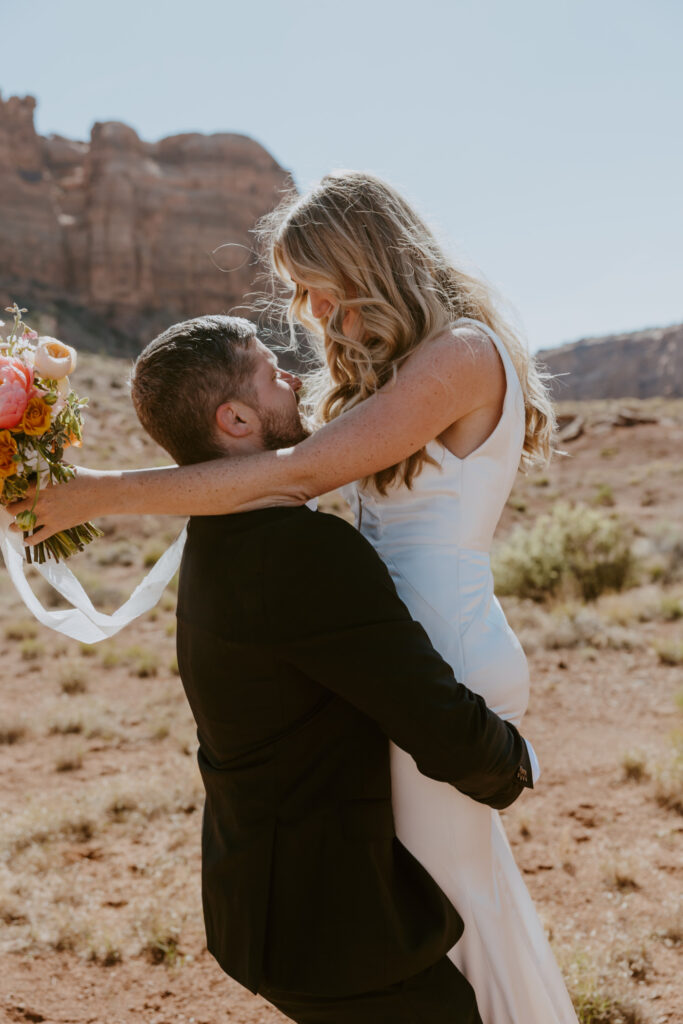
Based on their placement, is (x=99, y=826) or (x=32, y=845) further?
(x=99, y=826)

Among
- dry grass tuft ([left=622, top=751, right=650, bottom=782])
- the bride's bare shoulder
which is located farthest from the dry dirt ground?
the bride's bare shoulder

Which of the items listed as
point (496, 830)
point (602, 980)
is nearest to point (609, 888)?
point (602, 980)

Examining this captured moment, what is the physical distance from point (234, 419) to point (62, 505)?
1.68 ft

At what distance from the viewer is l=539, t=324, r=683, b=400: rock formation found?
82800mm

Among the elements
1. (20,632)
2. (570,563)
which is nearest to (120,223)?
(20,632)

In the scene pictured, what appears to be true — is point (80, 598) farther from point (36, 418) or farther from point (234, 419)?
point (234, 419)

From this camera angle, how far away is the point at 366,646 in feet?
5.12

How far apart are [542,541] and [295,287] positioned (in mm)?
10145

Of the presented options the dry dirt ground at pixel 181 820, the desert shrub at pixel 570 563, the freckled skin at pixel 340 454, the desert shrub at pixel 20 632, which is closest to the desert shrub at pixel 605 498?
the desert shrub at pixel 570 563

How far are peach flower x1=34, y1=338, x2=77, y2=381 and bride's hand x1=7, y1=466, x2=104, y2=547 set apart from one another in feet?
0.89

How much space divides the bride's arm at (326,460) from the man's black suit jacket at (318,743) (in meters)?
0.10

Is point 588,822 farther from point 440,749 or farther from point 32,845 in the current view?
point 440,749

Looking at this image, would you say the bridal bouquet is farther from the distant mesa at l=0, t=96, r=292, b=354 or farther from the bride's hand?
the distant mesa at l=0, t=96, r=292, b=354

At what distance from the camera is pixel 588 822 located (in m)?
5.39
